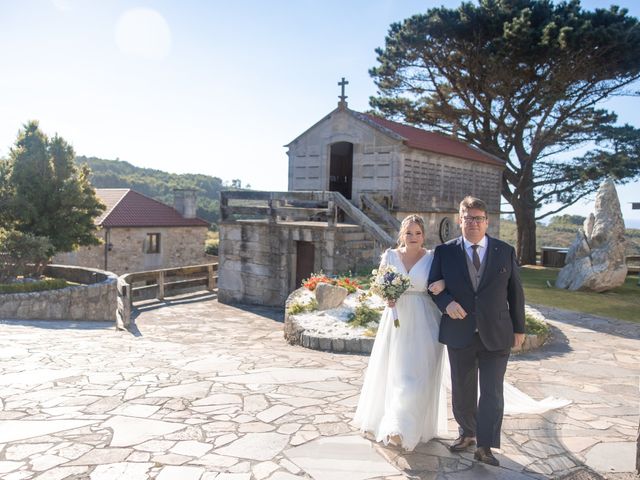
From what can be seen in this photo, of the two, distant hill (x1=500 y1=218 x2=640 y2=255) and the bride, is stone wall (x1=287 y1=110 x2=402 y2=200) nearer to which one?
the bride

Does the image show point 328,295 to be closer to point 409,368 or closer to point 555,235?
point 409,368

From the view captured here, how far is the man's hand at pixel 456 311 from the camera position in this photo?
4145 millimetres

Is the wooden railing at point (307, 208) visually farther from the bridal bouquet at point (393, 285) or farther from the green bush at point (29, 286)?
the bridal bouquet at point (393, 285)

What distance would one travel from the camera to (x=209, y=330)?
481 inches

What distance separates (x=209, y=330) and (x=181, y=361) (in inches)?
207

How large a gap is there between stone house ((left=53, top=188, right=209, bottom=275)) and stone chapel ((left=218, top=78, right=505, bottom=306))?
34.9 feet

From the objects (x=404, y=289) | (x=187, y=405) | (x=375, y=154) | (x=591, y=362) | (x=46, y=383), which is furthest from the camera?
(x=375, y=154)

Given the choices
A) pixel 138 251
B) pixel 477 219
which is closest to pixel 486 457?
pixel 477 219

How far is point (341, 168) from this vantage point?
854 inches

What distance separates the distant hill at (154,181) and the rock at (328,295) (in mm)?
45236

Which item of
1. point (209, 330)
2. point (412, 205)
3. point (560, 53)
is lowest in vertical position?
point (209, 330)

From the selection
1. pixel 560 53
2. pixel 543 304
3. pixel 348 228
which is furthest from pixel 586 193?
pixel 348 228

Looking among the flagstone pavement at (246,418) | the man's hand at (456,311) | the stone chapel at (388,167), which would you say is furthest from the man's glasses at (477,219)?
the stone chapel at (388,167)

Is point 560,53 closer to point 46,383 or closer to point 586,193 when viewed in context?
point 586,193
